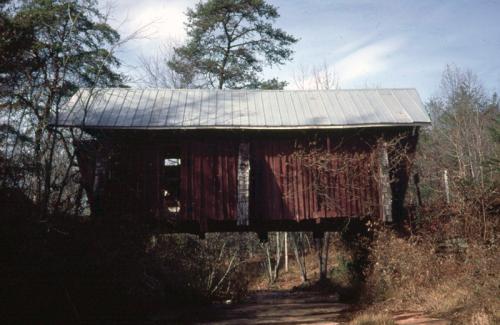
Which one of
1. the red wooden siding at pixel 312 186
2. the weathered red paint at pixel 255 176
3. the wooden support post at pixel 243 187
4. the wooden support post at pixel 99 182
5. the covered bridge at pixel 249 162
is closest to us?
the wooden support post at pixel 99 182

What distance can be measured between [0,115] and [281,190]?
8.23 m

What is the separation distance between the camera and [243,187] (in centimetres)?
1322

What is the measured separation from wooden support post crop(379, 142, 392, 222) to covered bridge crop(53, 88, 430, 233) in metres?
0.03

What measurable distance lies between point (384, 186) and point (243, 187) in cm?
431

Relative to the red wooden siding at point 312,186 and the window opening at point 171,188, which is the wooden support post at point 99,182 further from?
the red wooden siding at point 312,186

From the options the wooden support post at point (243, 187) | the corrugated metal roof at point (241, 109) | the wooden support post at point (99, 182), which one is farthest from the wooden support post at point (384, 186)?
the wooden support post at point (99, 182)

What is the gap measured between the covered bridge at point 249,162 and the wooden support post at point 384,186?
1.2 inches

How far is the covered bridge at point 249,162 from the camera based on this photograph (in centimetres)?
1338

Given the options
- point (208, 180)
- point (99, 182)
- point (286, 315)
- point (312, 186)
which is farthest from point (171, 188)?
point (286, 315)

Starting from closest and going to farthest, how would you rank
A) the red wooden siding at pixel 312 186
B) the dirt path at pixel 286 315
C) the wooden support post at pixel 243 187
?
the dirt path at pixel 286 315 → the wooden support post at pixel 243 187 → the red wooden siding at pixel 312 186

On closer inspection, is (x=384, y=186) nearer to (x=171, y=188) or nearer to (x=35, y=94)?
(x=171, y=188)

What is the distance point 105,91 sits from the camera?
49.1 ft

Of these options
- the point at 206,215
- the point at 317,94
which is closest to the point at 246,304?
the point at 206,215

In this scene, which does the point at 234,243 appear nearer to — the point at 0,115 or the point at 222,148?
the point at 222,148
